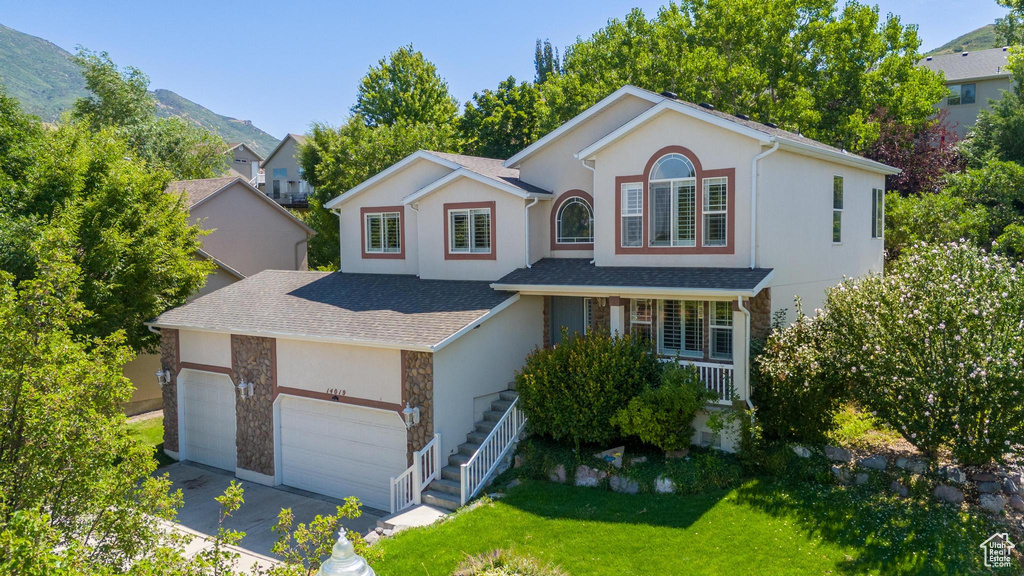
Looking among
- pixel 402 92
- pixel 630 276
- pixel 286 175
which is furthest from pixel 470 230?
pixel 286 175

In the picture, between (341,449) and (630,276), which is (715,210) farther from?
(341,449)

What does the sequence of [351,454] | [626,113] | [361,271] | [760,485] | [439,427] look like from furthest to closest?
[361,271] < [626,113] < [351,454] < [439,427] < [760,485]

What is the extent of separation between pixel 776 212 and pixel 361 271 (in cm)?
1264

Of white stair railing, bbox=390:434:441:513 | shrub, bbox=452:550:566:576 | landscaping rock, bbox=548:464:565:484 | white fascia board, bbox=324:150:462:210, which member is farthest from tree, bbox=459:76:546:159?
shrub, bbox=452:550:566:576

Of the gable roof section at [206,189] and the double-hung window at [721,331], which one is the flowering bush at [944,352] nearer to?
the double-hung window at [721,331]

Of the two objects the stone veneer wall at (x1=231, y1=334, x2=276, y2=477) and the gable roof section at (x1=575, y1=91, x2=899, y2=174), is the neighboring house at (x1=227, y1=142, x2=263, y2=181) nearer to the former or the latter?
the stone veneer wall at (x1=231, y1=334, x2=276, y2=477)

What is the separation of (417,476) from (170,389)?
9.30m

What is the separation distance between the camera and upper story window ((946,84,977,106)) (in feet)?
138

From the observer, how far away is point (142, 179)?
2053 cm

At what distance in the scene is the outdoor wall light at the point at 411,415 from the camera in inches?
587

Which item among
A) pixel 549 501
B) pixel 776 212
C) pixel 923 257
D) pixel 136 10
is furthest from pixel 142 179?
pixel 136 10

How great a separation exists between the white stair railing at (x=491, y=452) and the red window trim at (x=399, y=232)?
300 inches

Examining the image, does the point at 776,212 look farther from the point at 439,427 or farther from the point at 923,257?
the point at 439,427


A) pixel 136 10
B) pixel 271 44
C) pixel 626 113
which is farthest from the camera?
pixel 136 10
